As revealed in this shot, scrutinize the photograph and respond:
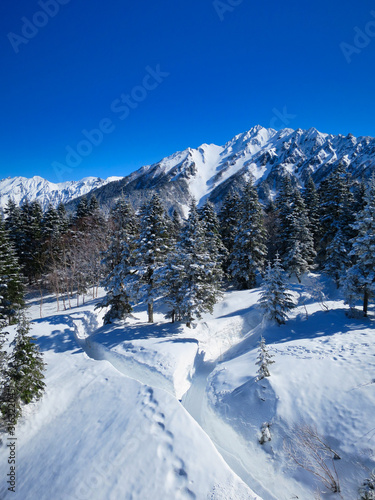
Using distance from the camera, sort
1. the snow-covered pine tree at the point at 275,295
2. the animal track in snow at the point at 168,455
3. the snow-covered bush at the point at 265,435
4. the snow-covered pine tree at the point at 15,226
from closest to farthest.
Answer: the animal track in snow at the point at 168,455 → the snow-covered bush at the point at 265,435 → the snow-covered pine tree at the point at 275,295 → the snow-covered pine tree at the point at 15,226

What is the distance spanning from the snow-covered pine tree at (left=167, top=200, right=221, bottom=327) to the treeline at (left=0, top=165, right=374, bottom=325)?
0.08 m

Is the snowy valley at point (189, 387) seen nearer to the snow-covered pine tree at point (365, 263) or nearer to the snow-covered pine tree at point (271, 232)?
the snow-covered pine tree at point (365, 263)

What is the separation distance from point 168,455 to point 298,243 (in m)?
24.7

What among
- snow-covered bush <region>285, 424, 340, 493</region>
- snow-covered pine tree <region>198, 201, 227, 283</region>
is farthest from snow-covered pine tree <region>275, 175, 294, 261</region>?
snow-covered bush <region>285, 424, 340, 493</region>

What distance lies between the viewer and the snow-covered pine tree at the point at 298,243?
27.1 m

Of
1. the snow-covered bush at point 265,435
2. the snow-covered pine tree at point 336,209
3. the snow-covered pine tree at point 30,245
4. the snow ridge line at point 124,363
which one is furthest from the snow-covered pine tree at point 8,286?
the snow-covered pine tree at point 336,209

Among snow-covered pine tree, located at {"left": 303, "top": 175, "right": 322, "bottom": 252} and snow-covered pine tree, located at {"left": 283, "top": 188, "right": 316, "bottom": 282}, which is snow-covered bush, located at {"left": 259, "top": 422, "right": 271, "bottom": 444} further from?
snow-covered pine tree, located at {"left": 303, "top": 175, "right": 322, "bottom": 252}

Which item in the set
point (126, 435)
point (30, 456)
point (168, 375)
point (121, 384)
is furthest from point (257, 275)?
point (30, 456)

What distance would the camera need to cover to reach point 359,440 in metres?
7.37

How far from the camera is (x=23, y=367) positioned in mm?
9305

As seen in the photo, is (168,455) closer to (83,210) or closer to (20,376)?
(20,376)

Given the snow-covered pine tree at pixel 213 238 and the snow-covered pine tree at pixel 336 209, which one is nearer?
the snow-covered pine tree at pixel 213 238

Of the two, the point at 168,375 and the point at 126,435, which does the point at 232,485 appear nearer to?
the point at 126,435

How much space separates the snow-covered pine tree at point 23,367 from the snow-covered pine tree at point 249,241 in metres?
21.3
